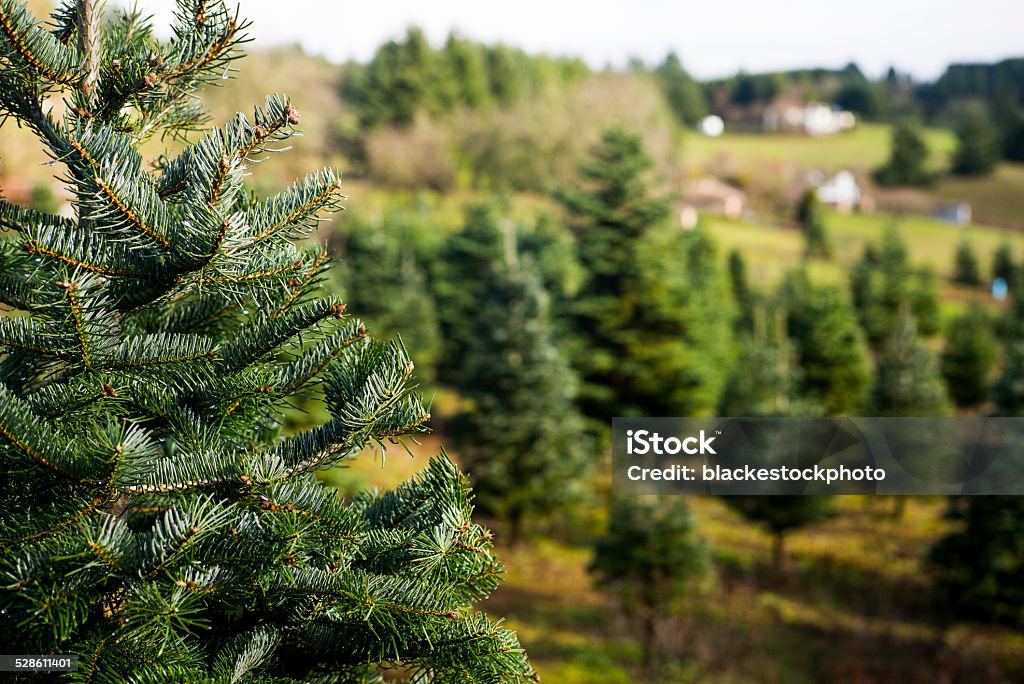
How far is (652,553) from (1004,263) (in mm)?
44165

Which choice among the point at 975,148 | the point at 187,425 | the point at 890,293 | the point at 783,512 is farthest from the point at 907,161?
the point at 187,425

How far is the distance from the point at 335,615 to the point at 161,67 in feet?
5.76

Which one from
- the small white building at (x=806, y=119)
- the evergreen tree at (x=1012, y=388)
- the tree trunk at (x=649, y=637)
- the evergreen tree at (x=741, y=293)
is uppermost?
the small white building at (x=806, y=119)

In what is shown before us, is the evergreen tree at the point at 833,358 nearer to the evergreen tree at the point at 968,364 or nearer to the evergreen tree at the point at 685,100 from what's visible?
the evergreen tree at the point at 968,364

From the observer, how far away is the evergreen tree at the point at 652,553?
12.1 meters

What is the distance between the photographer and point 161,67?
2453 millimetres

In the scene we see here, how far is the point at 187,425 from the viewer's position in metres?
2.41

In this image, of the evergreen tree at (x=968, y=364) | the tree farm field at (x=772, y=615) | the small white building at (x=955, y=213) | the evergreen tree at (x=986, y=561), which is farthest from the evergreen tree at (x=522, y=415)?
the small white building at (x=955, y=213)

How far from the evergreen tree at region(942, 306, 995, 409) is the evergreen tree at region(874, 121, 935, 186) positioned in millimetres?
41849

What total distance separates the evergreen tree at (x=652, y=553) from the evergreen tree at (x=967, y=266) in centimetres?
4398

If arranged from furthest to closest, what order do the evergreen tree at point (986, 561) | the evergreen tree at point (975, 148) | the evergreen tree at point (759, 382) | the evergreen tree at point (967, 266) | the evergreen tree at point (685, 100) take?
the evergreen tree at point (685, 100)
the evergreen tree at point (975, 148)
the evergreen tree at point (967, 266)
the evergreen tree at point (759, 382)
the evergreen tree at point (986, 561)

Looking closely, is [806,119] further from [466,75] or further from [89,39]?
[89,39]

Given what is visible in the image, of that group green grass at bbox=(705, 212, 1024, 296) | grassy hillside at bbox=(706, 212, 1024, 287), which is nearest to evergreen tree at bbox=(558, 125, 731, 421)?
grassy hillside at bbox=(706, 212, 1024, 287)

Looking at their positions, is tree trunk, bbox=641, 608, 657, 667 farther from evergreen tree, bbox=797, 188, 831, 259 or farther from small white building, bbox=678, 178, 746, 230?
small white building, bbox=678, 178, 746, 230
